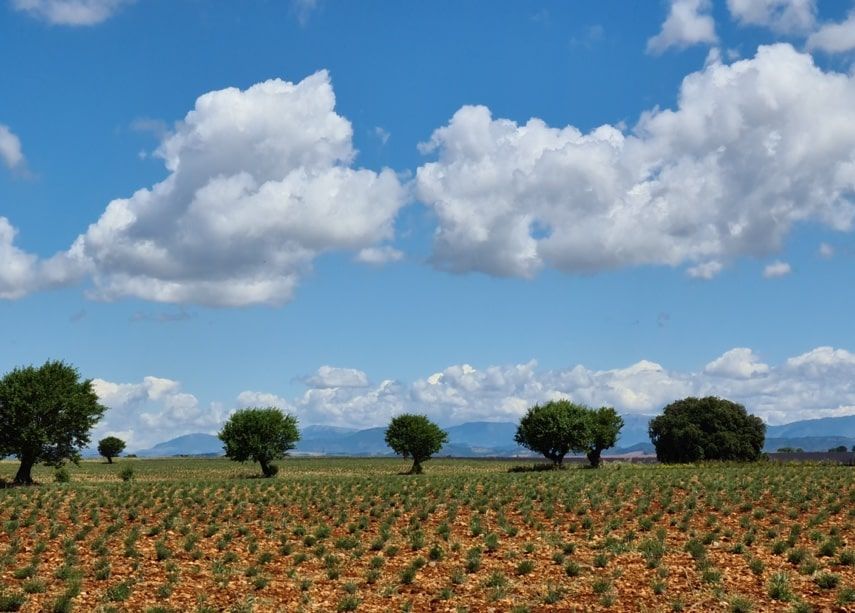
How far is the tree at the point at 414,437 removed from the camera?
82750 mm

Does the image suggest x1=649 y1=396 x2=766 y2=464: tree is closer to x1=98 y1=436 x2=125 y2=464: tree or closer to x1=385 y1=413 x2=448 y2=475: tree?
x1=385 y1=413 x2=448 y2=475: tree

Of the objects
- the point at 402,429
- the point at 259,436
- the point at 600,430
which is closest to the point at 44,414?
the point at 259,436

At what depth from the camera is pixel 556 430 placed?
82000 millimetres

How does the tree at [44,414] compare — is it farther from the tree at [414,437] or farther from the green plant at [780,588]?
the green plant at [780,588]

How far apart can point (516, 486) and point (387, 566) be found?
63.1ft

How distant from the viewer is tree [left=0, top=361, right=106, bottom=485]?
A: 5547 cm

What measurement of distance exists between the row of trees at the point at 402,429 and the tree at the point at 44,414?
0.06m

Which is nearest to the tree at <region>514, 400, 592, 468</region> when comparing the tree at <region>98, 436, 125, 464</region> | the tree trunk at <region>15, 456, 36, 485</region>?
the tree trunk at <region>15, 456, 36, 485</region>

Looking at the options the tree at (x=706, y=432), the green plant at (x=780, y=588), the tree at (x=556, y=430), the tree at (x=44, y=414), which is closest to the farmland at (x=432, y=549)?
the green plant at (x=780, y=588)

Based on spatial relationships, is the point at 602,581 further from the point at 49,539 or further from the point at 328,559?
the point at 49,539

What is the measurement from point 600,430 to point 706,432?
20.5 meters

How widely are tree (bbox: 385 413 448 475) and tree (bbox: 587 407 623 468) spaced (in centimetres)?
1553

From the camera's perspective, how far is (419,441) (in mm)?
82688

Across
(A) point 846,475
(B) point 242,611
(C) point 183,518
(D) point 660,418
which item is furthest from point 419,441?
(B) point 242,611
